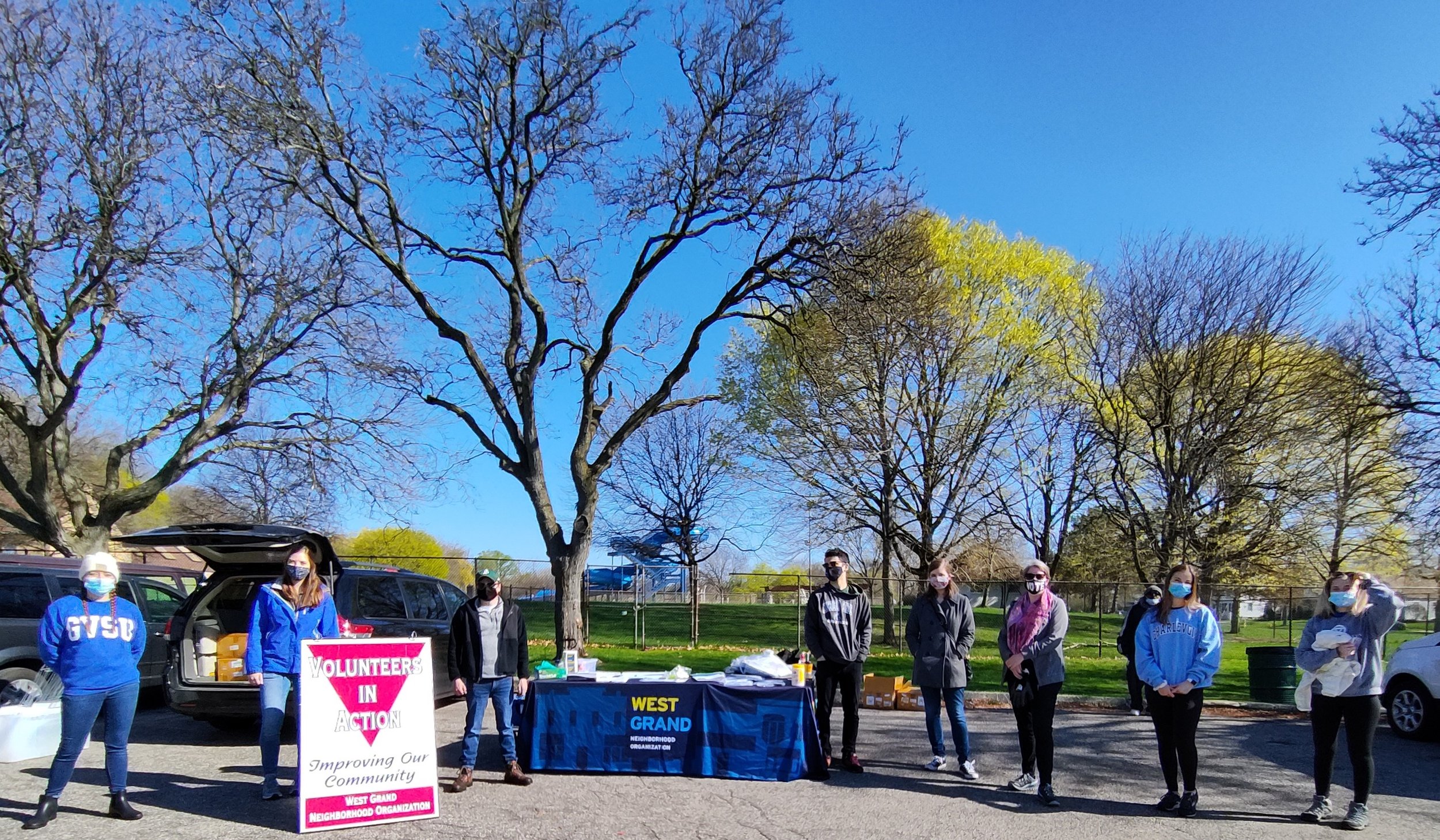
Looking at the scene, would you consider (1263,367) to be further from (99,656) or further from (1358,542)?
(99,656)

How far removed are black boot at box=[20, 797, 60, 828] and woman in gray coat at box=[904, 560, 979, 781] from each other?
249 inches

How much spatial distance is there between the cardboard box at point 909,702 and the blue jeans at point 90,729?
862 centimetres

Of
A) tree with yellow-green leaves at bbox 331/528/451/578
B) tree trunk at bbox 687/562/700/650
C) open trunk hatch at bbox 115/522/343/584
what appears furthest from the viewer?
tree with yellow-green leaves at bbox 331/528/451/578

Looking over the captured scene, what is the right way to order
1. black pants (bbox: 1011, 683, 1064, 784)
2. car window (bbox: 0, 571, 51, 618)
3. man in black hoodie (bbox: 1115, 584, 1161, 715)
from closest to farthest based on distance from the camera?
black pants (bbox: 1011, 683, 1064, 784), car window (bbox: 0, 571, 51, 618), man in black hoodie (bbox: 1115, 584, 1161, 715)

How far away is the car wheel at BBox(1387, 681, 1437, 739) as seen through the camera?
9.23 metres

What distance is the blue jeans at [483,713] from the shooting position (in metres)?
6.84

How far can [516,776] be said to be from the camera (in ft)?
22.7

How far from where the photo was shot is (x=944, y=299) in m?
21.4

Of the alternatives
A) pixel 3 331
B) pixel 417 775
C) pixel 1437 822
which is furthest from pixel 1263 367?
pixel 3 331

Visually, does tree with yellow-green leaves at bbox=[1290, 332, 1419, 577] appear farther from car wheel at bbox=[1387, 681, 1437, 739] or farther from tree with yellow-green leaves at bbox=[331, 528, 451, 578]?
tree with yellow-green leaves at bbox=[331, 528, 451, 578]

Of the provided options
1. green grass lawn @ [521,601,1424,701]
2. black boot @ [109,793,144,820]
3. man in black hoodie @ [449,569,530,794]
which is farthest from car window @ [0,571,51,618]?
green grass lawn @ [521,601,1424,701]

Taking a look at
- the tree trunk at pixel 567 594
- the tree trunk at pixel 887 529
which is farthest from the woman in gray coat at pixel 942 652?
the tree trunk at pixel 887 529

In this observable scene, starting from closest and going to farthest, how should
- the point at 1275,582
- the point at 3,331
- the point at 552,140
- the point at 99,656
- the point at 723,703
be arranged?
the point at 99,656 < the point at 723,703 < the point at 552,140 < the point at 3,331 < the point at 1275,582

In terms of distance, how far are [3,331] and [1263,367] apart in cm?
2644
